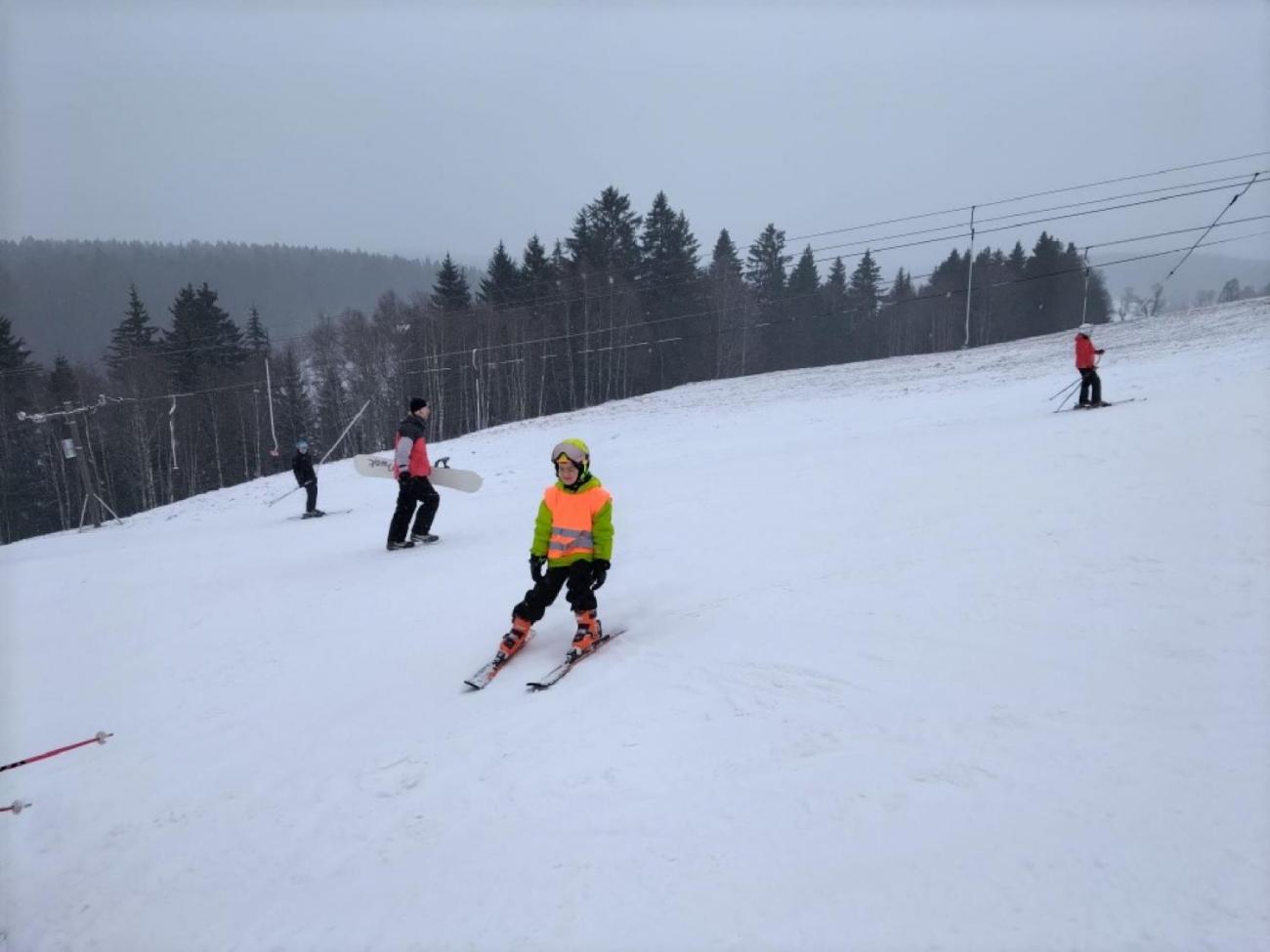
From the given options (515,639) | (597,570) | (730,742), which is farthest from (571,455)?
(730,742)

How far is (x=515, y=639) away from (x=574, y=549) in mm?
910

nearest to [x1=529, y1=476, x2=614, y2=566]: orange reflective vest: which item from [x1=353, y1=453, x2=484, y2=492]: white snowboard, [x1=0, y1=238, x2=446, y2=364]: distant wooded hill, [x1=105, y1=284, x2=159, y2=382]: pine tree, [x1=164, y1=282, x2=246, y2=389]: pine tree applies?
[x1=353, y1=453, x2=484, y2=492]: white snowboard

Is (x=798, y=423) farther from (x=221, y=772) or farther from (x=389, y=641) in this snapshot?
(x=221, y=772)

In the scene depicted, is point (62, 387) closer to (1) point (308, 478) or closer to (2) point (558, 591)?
(1) point (308, 478)

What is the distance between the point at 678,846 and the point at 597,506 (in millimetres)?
3015

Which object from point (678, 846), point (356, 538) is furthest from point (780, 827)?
point (356, 538)

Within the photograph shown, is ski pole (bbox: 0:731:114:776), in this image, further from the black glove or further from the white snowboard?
the white snowboard

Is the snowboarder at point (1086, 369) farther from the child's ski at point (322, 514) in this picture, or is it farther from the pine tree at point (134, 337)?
the pine tree at point (134, 337)

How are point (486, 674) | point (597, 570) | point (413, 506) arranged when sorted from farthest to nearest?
point (413, 506), point (597, 570), point (486, 674)

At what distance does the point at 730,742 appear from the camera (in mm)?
3977

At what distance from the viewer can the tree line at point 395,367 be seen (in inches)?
1921

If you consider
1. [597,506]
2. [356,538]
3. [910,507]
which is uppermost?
[597,506]

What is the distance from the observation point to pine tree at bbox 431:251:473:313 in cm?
5406

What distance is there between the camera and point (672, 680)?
15.8ft
